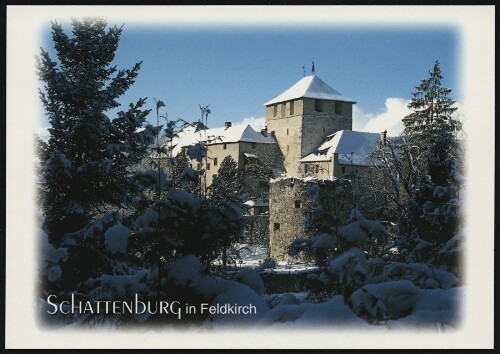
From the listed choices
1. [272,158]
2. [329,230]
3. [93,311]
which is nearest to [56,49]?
[93,311]

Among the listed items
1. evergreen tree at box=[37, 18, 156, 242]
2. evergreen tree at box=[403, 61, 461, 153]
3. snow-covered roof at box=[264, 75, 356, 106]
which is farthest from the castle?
evergreen tree at box=[37, 18, 156, 242]

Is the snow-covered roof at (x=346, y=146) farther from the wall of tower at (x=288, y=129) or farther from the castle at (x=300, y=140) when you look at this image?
the wall of tower at (x=288, y=129)

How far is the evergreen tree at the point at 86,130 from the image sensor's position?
8367mm

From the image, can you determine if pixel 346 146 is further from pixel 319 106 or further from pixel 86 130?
pixel 86 130

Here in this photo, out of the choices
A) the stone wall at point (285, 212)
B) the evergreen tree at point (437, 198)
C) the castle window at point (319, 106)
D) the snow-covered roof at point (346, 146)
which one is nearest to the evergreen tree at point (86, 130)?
the evergreen tree at point (437, 198)

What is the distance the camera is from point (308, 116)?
41.0 metres

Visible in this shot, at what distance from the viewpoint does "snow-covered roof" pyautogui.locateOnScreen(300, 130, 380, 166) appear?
37.8 metres

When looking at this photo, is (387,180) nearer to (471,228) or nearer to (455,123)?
(455,123)

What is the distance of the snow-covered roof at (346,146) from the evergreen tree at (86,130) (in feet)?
95.3

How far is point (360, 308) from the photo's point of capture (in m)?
4.50

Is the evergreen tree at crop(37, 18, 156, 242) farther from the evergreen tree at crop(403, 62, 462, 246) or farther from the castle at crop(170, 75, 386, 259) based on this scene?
the castle at crop(170, 75, 386, 259)

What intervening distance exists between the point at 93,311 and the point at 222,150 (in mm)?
39342

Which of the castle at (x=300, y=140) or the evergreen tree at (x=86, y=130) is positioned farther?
the castle at (x=300, y=140)

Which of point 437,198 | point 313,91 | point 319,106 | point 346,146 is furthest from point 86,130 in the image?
point 319,106
